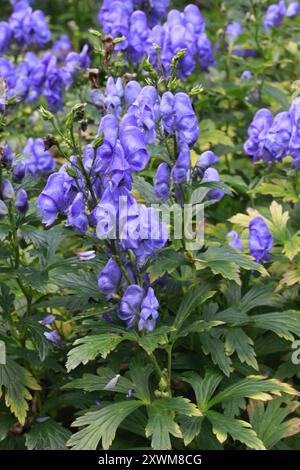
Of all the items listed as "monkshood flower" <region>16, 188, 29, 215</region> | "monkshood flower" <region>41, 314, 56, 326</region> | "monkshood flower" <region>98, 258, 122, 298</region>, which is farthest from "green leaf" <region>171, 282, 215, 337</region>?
"monkshood flower" <region>16, 188, 29, 215</region>

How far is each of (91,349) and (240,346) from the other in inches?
22.5

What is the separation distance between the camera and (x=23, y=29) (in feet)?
12.0

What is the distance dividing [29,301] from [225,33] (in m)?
1.97

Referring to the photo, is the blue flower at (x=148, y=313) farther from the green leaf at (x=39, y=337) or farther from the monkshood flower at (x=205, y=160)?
the monkshood flower at (x=205, y=160)

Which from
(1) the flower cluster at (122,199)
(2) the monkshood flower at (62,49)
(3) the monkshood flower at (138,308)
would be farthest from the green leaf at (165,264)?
(2) the monkshood flower at (62,49)

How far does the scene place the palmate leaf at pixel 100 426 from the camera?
75.0 inches

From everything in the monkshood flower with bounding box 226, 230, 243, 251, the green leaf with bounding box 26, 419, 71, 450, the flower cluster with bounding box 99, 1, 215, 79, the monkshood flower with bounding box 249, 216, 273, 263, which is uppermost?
the flower cluster with bounding box 99, 1, 215, 79

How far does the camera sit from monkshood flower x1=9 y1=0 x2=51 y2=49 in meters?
3.65

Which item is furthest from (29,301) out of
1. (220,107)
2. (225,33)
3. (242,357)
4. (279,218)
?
(225,33)

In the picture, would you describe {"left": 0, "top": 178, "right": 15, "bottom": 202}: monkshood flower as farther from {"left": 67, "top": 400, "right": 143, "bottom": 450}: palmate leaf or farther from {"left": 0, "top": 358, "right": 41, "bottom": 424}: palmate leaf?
{"left": 67, "top": 400, "right": 143, "bottom": 450}: palmate leaf

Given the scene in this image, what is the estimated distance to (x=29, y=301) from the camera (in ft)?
7.88

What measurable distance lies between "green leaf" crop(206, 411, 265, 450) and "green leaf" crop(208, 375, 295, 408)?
0.27ft

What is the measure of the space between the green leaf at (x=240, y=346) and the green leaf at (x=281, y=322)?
6 centimetres
